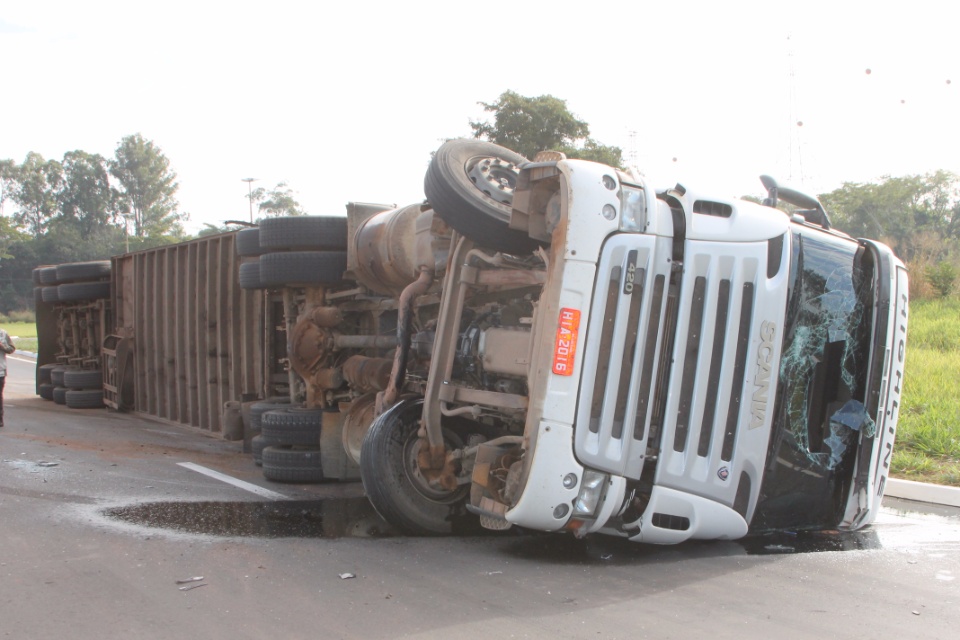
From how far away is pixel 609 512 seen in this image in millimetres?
4141

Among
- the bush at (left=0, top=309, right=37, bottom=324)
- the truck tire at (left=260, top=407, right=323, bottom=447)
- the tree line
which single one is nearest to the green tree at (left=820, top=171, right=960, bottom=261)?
the tree line

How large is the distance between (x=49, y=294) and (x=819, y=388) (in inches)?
473

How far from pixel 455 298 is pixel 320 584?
1729 mm

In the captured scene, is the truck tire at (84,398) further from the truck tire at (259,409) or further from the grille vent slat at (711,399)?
the grille vent slat at (711,399)

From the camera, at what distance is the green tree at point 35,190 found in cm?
6738

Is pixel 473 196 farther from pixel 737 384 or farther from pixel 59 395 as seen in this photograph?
pixel 59 395

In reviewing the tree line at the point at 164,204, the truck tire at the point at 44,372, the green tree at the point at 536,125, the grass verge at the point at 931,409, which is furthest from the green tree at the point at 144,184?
the grass verge at the point at 931,409

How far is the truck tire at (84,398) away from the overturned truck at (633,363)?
342 inches

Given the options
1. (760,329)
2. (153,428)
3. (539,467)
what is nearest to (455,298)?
(539,467)

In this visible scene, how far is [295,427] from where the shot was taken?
273 inches

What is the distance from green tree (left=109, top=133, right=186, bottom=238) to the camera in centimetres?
7006

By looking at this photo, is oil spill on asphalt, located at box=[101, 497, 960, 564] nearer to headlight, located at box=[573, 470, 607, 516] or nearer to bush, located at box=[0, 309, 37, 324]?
headlight, located at box=[573, 470, 607, 516]

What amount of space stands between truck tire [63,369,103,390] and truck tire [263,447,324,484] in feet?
22.8

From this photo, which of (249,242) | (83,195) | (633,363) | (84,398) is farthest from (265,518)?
(83,195)
